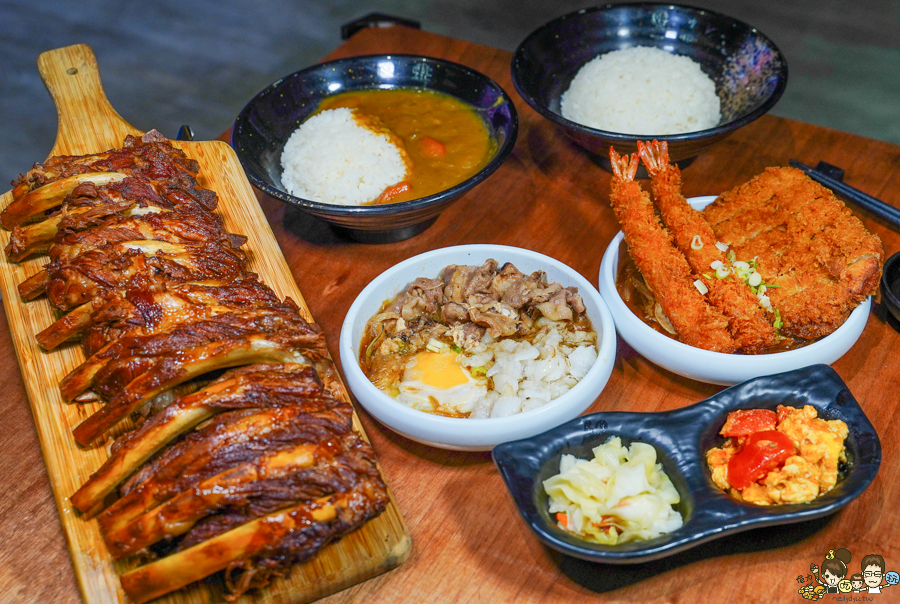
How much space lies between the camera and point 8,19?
8156 millimetres

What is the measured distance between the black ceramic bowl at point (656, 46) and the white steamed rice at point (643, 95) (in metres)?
0.07

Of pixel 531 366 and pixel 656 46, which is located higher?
pixel 656 46

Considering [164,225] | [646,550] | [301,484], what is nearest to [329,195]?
[164,225]

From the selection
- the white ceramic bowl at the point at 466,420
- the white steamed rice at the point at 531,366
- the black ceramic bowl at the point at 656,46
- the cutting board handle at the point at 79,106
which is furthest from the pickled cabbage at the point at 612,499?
the cutting board handle at the point at 79,106

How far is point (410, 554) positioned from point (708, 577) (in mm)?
833

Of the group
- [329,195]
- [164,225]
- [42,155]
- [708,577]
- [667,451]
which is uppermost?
[164,225]

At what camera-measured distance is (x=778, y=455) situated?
1938 millimetres

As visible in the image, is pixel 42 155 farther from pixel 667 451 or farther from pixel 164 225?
pixel 667 451

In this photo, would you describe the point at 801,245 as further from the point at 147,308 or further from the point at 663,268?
the point at 147,308

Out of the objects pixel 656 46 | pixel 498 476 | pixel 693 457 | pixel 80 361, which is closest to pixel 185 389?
pixel 80 361

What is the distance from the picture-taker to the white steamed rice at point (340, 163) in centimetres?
298

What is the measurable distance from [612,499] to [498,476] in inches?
17.7

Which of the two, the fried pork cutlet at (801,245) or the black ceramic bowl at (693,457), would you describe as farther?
the fried pork cutlet at (801,245)

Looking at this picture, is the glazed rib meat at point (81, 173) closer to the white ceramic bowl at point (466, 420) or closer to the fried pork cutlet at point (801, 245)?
the white ceramic bowl at point (466, 420)
